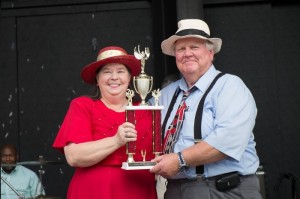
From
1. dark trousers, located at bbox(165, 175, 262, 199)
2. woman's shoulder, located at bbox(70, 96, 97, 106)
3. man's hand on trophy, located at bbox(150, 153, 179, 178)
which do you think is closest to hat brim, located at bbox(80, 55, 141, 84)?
woman's shoulder, located at bbox(70, 96, 97, 106)

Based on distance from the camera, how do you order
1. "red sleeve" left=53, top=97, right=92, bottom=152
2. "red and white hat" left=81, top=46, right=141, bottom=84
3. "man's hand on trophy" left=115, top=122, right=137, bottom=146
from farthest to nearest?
"red and white hat" left=81, top=46, right=141, bottom=84, "red sleeve" left=53, top=97, right=92, bottom=152, "man's hand on trophy" left=115, top=122, right=137, bottom=146

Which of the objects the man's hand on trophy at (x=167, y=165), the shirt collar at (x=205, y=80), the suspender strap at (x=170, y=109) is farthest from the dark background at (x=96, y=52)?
the man's hand on trophy at (x=167, y=165)

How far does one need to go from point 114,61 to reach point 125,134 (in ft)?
1.46

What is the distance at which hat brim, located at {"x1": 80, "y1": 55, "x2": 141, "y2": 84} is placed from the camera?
3.07m

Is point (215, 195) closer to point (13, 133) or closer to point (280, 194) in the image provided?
point (280, 194)

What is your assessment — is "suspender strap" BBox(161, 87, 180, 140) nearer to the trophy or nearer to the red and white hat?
the trophy

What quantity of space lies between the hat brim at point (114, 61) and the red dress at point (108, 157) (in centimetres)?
15

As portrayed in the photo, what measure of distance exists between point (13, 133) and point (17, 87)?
20.2 inches

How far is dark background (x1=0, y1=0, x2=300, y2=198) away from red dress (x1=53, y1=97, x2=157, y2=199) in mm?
3116

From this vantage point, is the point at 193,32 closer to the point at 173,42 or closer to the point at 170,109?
the point at 173,42

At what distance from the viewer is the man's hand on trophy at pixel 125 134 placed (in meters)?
2.83

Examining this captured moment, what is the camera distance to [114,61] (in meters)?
3.09

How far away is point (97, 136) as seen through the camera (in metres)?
3.02

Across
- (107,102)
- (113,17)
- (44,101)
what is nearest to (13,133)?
(44,101)
